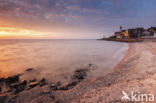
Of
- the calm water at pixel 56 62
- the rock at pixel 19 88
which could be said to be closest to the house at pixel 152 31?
the calm water at pixel 56 62

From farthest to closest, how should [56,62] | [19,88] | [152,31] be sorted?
[152,31]
[56,62]
[19,88]

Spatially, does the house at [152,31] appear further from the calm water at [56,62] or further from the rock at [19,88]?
the rock at [19,88]

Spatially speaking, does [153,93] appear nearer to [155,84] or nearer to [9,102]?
[155,84]

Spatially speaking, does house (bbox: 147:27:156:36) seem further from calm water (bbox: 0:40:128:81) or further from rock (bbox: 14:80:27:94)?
rock (bbox: 14:80:27:94)

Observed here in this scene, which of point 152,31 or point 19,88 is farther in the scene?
point 152,31

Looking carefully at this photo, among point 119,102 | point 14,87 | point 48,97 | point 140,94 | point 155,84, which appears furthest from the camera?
point 14,87

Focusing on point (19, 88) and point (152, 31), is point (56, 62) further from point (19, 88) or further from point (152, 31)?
point (152, 31)

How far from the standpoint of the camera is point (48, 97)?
3.77m

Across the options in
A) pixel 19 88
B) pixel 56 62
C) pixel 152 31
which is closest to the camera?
pixel 19 88

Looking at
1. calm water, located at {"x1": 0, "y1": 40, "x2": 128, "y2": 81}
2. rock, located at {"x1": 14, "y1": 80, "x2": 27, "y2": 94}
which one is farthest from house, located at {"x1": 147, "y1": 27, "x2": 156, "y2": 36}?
rock, located at {"x1": 14, "y1": 80, "x2": 27, "y2": 94}

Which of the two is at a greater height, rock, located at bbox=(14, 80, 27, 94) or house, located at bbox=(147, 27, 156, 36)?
house, located at bbox=(147, 27, 156, 36)

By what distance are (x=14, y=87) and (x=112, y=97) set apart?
662 centimetres

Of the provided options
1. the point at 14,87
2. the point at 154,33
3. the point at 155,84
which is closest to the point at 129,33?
the point at 154,33

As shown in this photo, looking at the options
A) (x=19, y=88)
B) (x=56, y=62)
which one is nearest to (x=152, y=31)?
(x=56, y=62)
